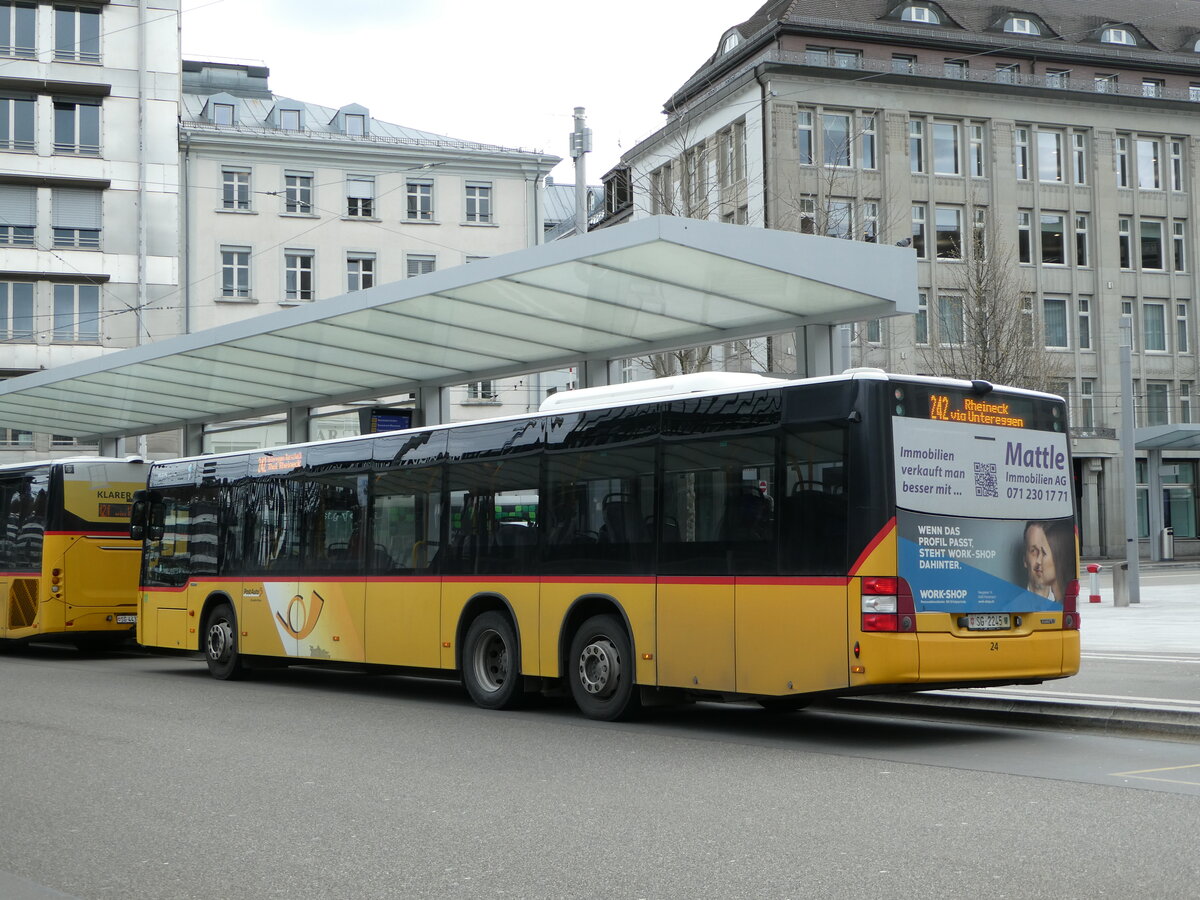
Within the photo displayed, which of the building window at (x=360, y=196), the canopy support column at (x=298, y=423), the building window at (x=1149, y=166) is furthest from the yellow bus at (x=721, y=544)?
the building window at (x=1149, y=166)

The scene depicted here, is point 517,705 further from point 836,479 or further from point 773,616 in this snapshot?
point 836,479

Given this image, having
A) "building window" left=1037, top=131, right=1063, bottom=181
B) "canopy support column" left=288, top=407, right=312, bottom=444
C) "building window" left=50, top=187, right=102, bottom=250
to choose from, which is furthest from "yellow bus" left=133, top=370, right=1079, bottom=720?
"building window" left=1037, top=131, right=1063, bottom=181

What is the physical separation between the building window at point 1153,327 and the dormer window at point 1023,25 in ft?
38.2

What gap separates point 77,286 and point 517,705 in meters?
44.8

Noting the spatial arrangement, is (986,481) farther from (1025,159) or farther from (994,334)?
(1025,159)

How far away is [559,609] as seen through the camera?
1358 centimetres

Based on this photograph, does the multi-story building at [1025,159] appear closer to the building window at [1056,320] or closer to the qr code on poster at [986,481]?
the building window at [1056,320]

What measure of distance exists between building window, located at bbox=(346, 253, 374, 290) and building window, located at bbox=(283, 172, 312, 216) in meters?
2.45

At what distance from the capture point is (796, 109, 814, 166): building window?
54156 millimetres

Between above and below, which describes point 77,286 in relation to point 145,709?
above

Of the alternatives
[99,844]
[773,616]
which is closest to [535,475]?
[773,616]

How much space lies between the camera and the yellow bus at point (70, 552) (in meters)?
23.3

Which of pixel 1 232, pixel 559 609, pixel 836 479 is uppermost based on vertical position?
pixel 1 232

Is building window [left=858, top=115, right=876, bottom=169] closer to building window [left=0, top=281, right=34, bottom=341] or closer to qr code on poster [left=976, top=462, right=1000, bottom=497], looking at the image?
building window [left=0, top=281, right=34, bottom=341]
